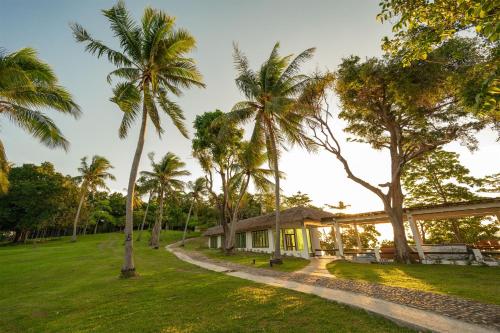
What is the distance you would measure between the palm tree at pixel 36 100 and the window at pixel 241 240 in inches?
821

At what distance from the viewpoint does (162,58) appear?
12.0m

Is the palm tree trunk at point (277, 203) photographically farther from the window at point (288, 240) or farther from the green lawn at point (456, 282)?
the window at point (288, 240)

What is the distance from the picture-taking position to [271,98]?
15.2 m

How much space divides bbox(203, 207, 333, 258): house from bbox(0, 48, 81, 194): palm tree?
16.4 metres

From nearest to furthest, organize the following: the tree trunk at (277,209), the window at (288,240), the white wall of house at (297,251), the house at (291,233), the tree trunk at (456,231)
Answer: the tree trunk at (277,209) → the white wall of house at (297,251) → the house at (291,233) → the tree trunk at (456,231) → the window at (288,240)

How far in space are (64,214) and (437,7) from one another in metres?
51.6

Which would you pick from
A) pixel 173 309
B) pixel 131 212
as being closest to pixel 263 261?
pixel 131 212

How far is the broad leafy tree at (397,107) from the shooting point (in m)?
11.8

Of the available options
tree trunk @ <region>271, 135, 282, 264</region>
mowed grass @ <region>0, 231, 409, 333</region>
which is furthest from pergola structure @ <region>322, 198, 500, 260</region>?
mowed grass @ <region>0, 231, 409, 333</region>

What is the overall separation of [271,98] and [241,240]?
18683 mm

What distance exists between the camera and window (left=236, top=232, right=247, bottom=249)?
27.3m

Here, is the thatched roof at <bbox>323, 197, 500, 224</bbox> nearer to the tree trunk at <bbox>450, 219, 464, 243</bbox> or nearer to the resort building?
the resort building

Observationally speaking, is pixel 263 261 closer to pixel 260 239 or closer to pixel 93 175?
pixel 260 239

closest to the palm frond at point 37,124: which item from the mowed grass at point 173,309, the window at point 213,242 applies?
the mowed grass at point 173,309
